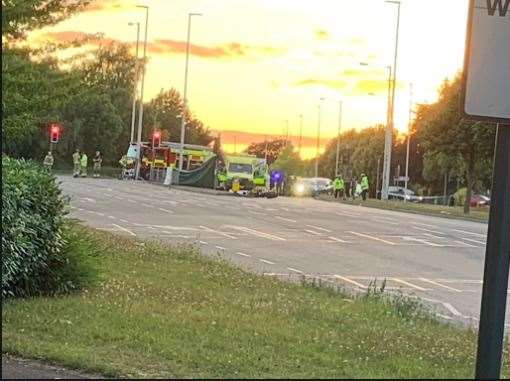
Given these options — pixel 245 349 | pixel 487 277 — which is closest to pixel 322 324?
pixel 245 349

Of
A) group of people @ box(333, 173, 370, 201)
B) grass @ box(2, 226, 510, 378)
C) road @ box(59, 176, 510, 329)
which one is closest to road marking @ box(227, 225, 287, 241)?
road @ box(59, 176, 510, 329)

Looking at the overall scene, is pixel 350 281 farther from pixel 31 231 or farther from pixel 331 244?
pixel 31 231

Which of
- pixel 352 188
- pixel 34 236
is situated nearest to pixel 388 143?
pixel 352 188

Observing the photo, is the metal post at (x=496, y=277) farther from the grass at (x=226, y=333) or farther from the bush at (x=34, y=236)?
the bush at (x=34, y=236)

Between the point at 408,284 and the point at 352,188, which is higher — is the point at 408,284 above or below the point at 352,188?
below

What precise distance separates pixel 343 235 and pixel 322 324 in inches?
579

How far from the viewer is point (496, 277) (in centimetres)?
320

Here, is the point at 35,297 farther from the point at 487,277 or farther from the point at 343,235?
the point at 343,235

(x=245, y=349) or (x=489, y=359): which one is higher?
(x=489, y=359)

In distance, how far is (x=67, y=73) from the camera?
9.18 metres

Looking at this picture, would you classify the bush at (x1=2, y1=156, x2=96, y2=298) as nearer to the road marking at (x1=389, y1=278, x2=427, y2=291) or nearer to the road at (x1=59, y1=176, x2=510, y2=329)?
the road at (x1=59, y1=176, x2=510, y2=329)

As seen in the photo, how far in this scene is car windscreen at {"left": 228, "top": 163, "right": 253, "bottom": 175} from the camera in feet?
172

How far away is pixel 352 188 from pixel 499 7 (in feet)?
195

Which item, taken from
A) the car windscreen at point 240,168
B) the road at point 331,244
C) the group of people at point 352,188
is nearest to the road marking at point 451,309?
the road at point 331,244
